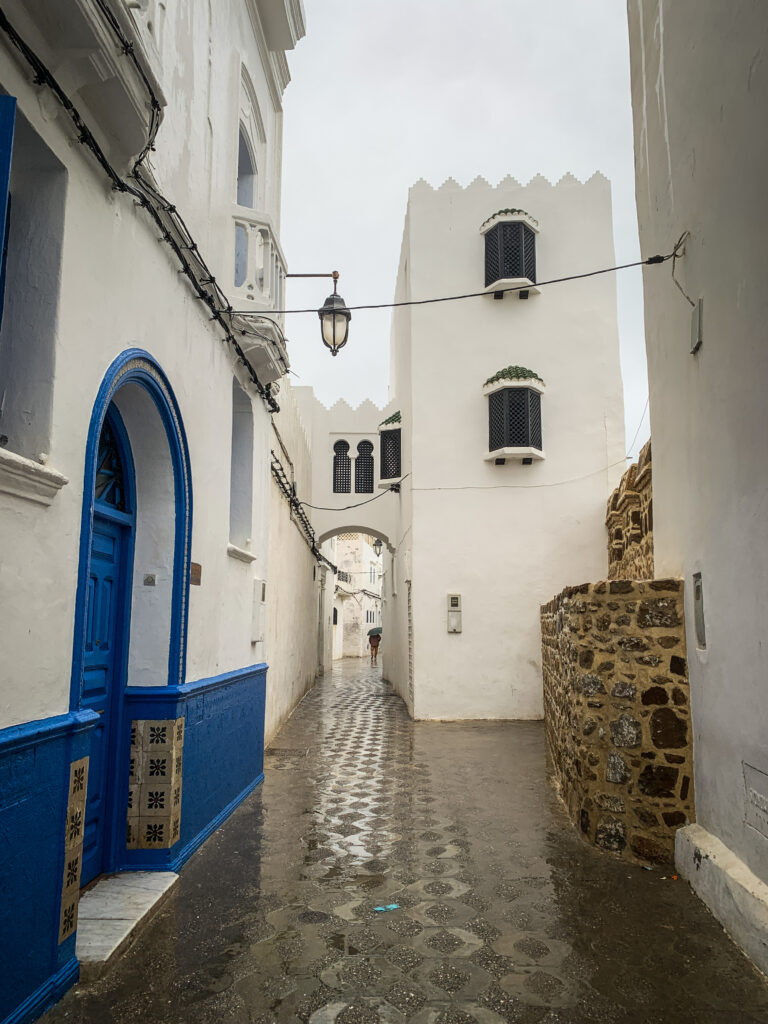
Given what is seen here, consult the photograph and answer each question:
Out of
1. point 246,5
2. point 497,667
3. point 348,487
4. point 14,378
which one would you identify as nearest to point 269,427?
point 246,5

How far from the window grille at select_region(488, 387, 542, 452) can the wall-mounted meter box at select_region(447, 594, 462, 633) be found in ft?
8.38

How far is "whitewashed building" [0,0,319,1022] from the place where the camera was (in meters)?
2.78

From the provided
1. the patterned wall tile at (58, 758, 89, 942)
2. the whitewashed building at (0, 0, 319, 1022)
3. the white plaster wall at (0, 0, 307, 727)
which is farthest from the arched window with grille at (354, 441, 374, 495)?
the patterned wall tile at (58, 758, 89, 942)

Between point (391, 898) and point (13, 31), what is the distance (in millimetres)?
4328

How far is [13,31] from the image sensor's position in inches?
101

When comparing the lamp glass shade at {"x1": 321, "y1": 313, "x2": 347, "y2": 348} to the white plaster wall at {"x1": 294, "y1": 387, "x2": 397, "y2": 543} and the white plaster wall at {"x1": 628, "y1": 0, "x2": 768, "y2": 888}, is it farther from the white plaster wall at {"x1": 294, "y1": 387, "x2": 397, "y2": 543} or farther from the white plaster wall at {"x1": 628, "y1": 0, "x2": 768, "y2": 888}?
the white plaster wall at {"x1": 294, "y1": 387, "x2": 397, "y2": 543}

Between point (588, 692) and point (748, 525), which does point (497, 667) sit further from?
point (748, 525)

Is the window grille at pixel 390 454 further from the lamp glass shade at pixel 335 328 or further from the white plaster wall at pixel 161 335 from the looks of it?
the lamp glass shade at pixel 335 328

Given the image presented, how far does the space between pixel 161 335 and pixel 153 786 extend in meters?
2.71

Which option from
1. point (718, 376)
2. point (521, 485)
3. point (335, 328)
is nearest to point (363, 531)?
point (521, 485)

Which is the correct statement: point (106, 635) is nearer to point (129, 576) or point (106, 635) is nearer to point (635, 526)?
point (129, 576)

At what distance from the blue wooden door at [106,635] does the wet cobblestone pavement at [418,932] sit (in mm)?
623

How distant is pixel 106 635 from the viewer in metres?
4.35

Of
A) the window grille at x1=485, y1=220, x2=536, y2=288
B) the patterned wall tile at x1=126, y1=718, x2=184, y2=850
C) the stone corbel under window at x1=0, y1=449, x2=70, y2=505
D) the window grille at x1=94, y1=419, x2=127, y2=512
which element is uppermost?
the window grille at x1=485, y1=220, x2=536, y2=288
